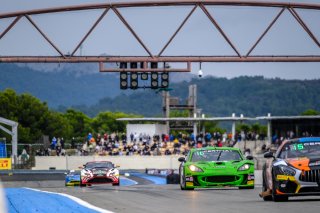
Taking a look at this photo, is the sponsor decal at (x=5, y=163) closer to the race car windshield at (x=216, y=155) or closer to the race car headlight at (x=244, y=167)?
the race car windshield at (x=216, y=155)

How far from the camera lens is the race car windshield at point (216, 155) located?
27203mm

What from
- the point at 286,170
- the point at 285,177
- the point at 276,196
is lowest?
the point at 276,196

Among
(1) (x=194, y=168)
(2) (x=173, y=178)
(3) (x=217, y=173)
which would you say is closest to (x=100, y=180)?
(2) (x=173, y=178)

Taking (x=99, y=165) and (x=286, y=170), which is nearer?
(x=286, y=170)

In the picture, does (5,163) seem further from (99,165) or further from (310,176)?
(310,176)

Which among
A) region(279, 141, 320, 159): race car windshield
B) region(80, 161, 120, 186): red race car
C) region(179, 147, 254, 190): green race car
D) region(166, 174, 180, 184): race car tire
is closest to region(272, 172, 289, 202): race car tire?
region(279, 141, 320, 159): race car windshield

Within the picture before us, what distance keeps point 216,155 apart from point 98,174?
11337 mm

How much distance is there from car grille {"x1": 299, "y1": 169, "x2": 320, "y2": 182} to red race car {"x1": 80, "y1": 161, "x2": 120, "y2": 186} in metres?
20.7

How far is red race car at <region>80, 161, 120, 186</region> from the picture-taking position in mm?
37812

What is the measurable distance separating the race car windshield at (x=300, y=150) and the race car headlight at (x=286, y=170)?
50 cm

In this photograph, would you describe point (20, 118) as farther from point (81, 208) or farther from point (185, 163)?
point (81, 208)

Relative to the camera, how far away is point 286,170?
58.9 ft

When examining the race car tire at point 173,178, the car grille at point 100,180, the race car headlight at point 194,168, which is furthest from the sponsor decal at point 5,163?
the race car headlight at point 194,168

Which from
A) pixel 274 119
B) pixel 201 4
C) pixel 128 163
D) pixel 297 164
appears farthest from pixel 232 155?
pixel 274 119
